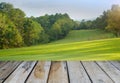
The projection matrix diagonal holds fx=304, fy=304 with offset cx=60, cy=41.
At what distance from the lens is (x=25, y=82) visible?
96.6 inches

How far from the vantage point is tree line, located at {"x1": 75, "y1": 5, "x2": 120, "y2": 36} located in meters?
38.9

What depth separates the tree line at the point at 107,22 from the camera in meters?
38.9

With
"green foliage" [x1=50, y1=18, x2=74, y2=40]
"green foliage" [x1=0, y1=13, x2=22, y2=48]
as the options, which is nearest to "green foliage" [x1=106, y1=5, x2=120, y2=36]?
"green foliage" [x1=50, y1=18, x2=74, y2=40]

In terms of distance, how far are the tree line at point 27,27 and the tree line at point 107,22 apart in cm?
231

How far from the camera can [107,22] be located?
135 ft

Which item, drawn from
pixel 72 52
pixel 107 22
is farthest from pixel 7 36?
pixel 72 52

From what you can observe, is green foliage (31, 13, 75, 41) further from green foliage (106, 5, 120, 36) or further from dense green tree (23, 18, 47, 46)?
green foliage (106, 5, 120, 36)

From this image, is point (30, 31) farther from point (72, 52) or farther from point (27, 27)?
point (72, 52)

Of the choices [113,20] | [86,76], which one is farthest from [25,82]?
[113,20]

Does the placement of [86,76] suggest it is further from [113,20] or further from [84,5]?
[84,5]

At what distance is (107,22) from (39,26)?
9.26 meters

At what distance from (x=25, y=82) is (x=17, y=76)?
12.4 inches

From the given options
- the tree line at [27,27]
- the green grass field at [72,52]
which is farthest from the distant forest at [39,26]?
the green grass field at [72,52]

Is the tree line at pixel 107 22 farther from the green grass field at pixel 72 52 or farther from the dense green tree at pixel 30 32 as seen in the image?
the green grass field at pixel 72 52
